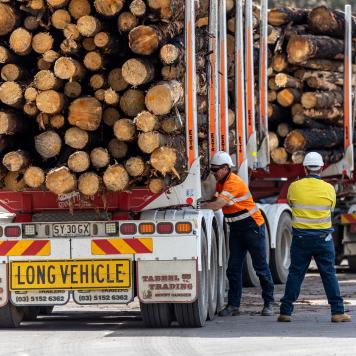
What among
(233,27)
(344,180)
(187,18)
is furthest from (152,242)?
(344,180)

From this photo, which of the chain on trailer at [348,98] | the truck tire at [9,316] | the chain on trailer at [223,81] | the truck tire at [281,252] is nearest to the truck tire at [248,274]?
the truck tire at [281,252]

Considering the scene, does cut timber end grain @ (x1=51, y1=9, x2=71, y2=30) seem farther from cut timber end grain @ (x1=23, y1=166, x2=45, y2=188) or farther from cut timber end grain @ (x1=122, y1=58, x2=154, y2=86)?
cut timber end grain @ (x1=23, y1=166, x2=45, y2=188)

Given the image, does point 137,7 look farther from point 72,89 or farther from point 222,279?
point 222,279

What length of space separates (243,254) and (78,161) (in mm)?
2962

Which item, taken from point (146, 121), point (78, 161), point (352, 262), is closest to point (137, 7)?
point (146, 121)

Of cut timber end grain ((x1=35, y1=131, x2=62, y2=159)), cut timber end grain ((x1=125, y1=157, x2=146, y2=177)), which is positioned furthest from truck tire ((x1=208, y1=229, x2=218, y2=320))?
cut timber end grain ((x1=35, y1=131, x2=62, y2=159))

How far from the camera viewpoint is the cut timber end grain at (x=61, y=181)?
40.2 feet

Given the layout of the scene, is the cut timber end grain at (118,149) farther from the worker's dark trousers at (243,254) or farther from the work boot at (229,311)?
the work boot at (229,311)

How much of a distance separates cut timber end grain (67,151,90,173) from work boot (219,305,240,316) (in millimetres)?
2907

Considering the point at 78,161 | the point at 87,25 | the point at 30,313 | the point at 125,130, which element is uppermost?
the point at 87,25

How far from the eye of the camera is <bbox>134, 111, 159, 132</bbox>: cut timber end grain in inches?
481

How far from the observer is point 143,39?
1227cm

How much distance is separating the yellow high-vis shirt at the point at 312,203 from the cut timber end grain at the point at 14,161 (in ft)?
9.33

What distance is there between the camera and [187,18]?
13.2 metres
